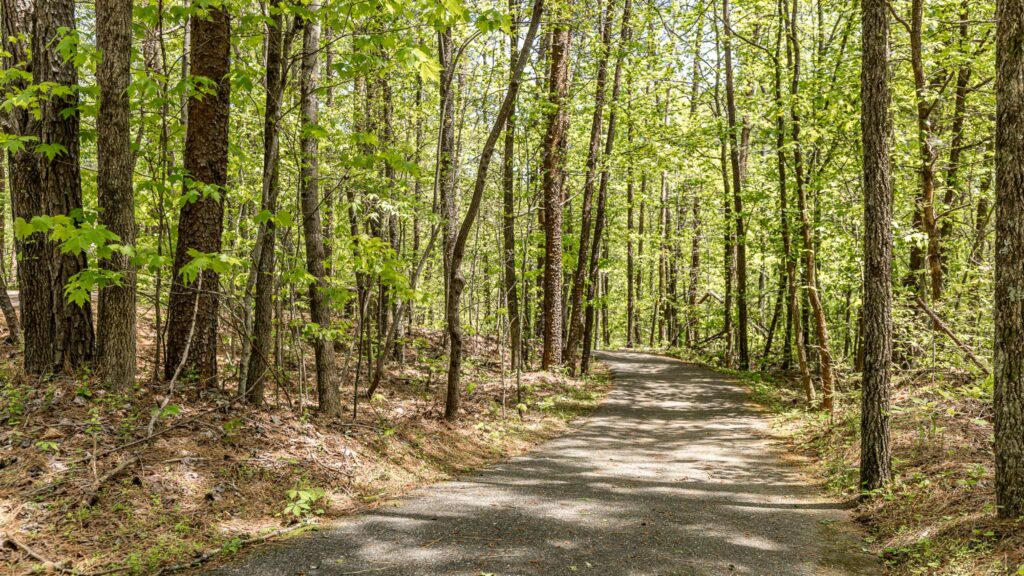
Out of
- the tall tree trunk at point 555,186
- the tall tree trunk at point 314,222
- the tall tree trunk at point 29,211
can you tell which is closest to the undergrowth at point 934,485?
the tall tree trunk at point 314,222

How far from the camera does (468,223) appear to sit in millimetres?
8789

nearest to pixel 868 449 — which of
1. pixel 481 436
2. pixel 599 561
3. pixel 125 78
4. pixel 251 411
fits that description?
pixel 599 561

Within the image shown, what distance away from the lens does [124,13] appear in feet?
17.9

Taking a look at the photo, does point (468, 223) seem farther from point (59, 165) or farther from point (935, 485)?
point (935, 485)

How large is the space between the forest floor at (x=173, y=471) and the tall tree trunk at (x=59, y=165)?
56 centimetres

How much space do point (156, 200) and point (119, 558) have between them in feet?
15.7

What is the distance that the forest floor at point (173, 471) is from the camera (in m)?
4.02

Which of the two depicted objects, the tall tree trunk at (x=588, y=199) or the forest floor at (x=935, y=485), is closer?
the forest floor at (x=935, y=485)

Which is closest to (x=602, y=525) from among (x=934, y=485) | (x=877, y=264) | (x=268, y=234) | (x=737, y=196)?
(x=934, y=485)

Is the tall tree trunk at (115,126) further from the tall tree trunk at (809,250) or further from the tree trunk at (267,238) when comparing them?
the tall tree trunk at (809,250)

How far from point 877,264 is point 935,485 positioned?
242 cm

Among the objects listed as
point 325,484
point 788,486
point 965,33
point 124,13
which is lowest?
point 788,486

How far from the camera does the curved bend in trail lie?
4.32m

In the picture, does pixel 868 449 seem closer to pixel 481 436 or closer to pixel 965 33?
pixel 481 436
